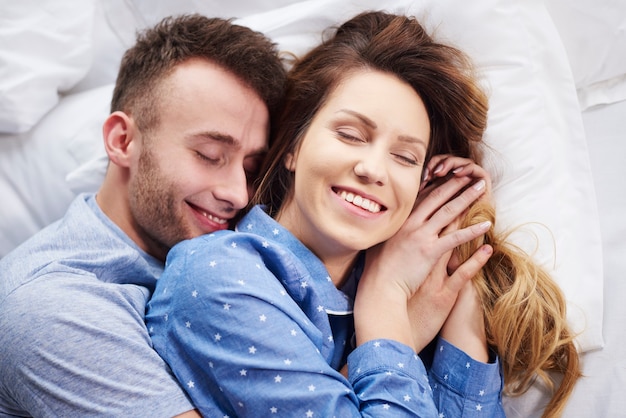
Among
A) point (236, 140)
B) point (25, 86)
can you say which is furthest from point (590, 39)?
point (25, 86)

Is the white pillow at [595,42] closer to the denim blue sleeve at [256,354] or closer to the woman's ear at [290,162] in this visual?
the woman's ear at [290,162]

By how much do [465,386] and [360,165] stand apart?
55 centimetres

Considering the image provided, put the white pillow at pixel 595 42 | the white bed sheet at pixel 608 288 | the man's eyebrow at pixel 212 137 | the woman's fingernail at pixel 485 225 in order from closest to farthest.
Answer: the white bed sheet at pixel 608 288 → the woman's fingernail at pixel 485 225 → the man's eyebrow at pixel 212 137 → the white pillow at pixel 595 42

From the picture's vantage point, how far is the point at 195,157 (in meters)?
1.54

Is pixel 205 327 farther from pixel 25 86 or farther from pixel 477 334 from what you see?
pixel 25 86

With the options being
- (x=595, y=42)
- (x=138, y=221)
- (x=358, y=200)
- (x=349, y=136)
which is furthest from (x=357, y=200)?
(x=595, y=42)

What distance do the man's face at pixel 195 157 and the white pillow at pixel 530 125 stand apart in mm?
349

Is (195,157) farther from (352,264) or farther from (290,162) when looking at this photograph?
(352,264)

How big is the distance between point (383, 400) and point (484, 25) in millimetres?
1028

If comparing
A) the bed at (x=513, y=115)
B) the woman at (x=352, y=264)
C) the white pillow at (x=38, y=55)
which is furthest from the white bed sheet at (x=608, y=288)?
the white pillow at (x=38, y=55)

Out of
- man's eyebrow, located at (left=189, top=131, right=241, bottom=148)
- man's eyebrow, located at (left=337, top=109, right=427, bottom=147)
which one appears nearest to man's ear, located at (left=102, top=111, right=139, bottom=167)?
man's eyebrow, located at (left=189, top=131, right=241, bottom=148)

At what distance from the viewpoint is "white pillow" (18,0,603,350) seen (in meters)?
1.49

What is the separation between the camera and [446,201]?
5.10 feet

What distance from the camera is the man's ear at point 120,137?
161 cm
